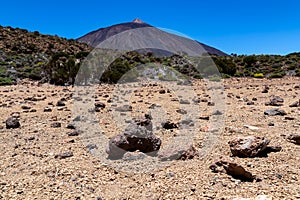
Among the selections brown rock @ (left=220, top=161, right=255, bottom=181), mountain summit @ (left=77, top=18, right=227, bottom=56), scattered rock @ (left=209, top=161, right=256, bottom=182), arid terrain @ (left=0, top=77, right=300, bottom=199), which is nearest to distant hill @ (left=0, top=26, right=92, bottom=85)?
mountain summit @ (left=77, top=18, right=227, bottom=56)

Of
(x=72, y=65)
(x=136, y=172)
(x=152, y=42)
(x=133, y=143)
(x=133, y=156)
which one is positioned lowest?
(x=136, y=172)

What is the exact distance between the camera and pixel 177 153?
401cm

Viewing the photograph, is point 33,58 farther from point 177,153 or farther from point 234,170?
point 234,170

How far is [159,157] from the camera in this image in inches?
157

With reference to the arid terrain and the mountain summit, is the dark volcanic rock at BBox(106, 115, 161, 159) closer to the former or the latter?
the arid terrain

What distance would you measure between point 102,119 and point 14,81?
15117 mm

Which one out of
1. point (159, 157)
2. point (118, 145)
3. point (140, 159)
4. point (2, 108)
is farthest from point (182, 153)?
point (2, 108)

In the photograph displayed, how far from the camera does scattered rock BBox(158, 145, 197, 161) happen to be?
3961 millimetres

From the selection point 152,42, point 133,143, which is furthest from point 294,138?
point 152,42

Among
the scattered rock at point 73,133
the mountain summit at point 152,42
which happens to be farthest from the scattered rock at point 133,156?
the mountain summit at point 152,42

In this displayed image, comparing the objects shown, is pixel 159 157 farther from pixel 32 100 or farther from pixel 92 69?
pixel 92 69

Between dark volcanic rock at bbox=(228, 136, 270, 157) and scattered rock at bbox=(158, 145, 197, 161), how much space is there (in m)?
0.58

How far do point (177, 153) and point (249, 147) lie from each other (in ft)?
3.25

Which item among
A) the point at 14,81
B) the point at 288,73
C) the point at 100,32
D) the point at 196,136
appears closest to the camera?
the point at 196,136
